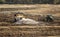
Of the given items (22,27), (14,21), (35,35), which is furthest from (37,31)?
(14,21)

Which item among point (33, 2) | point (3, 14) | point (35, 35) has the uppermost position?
point (33, 2)

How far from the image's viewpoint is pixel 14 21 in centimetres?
188

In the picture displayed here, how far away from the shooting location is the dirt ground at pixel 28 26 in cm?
183

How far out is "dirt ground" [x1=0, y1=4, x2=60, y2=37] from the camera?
1.83 meters

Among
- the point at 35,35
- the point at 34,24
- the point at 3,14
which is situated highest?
the point at 3,14

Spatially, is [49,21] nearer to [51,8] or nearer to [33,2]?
[51,8]

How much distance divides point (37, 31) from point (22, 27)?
7.7 inches

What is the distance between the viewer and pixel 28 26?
1858 mm

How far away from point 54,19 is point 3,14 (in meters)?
0.66

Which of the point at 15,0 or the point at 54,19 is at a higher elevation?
the point at 15,0

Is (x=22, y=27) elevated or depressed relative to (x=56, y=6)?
depressed

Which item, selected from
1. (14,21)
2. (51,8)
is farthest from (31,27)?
(51,8)

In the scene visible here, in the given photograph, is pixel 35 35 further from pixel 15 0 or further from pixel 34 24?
pixel 15 0

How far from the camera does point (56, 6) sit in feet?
6.34
